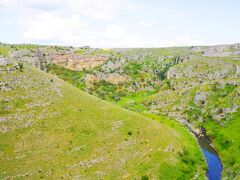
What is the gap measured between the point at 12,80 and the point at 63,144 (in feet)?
123

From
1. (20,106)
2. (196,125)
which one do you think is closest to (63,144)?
(20,106)

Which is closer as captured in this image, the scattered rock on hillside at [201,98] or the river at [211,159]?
the river at [211,159]

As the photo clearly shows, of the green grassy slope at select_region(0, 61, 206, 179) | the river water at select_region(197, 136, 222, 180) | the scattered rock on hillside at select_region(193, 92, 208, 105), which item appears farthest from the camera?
the scattered rock on hillside at select_region(193, 92, 208, 105)

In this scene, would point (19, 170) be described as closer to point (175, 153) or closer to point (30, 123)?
point (30, 123)

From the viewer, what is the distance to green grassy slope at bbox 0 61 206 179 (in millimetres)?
97062

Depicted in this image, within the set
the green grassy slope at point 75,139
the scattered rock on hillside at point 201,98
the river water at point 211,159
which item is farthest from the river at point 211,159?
the scattered rock on hillside at point 201,98

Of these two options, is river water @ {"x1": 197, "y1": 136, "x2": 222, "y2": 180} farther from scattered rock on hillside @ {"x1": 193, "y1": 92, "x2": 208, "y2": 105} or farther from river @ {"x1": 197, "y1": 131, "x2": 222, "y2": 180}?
scattered rock on hillside @ {"x1": 193, "y1": 92, "x2": 208, "y2": 105}

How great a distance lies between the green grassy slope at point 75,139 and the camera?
9706 cm

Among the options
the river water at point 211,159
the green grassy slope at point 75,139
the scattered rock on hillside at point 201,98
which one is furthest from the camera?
the scattered rock on hillside at point 201,98

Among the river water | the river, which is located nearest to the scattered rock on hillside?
the river

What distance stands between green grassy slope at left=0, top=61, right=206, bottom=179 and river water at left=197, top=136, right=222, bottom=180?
12.3 feet

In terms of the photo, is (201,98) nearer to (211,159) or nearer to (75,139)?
(211,159)

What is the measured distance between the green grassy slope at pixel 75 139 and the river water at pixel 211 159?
3.74 meters

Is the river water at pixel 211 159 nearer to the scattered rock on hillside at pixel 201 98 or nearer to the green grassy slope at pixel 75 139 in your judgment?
the green grassy slope at pixel 75 139
